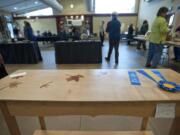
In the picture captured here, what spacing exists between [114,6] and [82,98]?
40.6ft

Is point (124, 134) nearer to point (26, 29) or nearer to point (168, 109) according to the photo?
point (168, 109)

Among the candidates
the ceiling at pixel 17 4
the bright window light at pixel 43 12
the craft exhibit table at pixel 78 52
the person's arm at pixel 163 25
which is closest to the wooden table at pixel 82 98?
the person's arm at pixel 163 25

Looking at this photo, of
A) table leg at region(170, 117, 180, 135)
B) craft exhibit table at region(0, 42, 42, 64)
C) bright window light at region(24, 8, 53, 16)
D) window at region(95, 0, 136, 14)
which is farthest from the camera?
bright window light at region(24, 8, 53, 16)

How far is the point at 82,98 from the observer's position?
0.84m

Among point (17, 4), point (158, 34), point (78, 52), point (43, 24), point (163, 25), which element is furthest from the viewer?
point (43, 24)

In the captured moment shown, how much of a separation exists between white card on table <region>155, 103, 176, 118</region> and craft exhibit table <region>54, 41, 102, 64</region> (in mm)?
3475

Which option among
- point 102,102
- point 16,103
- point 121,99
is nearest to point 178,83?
point 121,99

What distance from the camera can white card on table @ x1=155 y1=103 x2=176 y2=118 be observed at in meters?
0.85

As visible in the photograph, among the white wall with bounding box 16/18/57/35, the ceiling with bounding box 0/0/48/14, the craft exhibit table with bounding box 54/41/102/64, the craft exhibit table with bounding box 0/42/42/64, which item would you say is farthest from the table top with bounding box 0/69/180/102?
the white wall with bounding box 16/18/57/35

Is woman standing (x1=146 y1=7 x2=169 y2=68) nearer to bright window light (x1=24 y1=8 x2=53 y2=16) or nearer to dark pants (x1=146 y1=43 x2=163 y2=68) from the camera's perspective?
dark pants (x1=146 y1=43 x2=163 y2=68)

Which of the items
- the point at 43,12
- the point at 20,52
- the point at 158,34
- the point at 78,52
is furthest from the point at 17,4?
the point at 158,34

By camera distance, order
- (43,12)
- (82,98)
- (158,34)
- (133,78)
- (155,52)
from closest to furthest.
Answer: (82,98) < (133,78) < (158,34) < (155,52) < (43,12)

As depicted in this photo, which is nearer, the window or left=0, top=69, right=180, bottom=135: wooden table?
left=0, top=69, right=180, bottom=135: wooden table

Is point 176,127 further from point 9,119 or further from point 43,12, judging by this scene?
point 43,12
